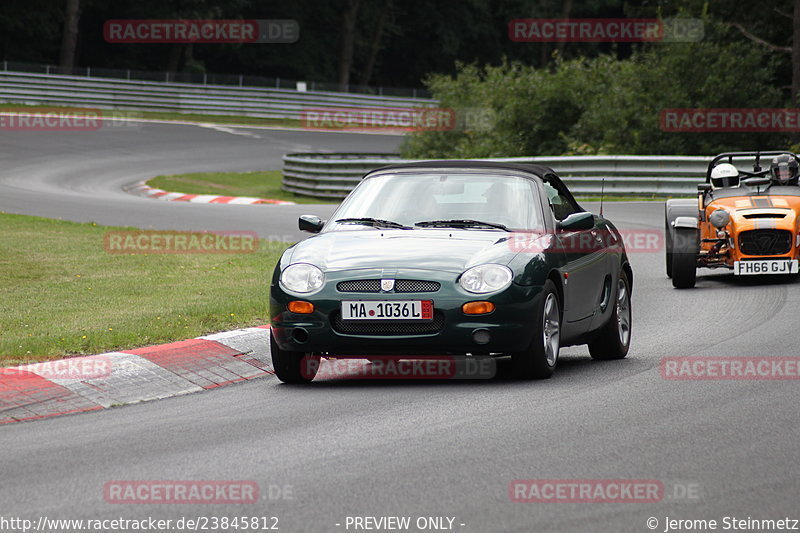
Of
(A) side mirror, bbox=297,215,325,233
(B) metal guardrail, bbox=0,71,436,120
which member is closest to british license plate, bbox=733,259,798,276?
(A) side mirror, bbox=297,215,325,233

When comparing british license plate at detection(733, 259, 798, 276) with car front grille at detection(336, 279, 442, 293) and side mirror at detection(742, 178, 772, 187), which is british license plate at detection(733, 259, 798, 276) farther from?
car front grille at detection(336, 279, 442, 293)

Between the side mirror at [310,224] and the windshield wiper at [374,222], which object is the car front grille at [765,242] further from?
the side mirror at [310,224]

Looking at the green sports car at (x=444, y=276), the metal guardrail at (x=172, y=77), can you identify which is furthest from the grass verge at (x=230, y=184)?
the green sports car at (x=444, y=276)

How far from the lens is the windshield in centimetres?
888

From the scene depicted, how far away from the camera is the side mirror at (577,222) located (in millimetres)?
8719

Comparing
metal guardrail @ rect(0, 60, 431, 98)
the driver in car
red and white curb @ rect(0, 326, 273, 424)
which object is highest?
metal guardrail @ rect(0, 60, 431, 98)

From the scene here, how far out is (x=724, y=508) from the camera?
5102 millimetres

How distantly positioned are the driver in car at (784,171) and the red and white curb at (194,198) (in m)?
14.7

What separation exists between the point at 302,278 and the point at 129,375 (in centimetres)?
125

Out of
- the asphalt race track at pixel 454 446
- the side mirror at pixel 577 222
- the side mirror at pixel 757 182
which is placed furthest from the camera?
the side mirror at pixel 757 182

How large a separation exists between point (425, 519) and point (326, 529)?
15.1 inches

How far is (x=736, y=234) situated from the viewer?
46.9ft

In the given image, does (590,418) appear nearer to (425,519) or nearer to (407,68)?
(425,519)

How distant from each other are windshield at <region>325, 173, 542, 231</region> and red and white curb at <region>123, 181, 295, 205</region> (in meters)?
19.0
